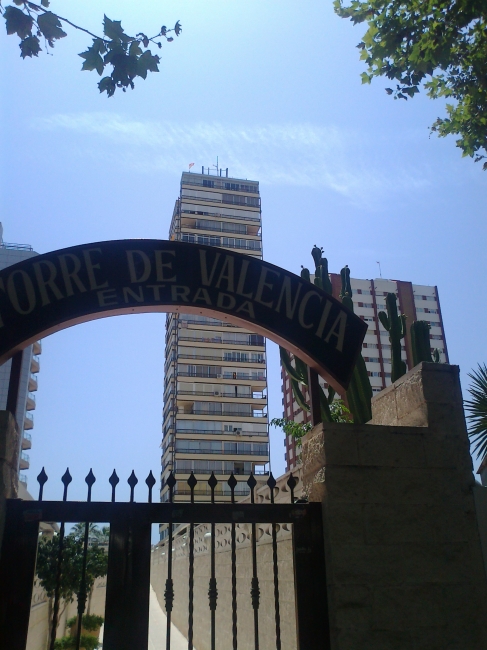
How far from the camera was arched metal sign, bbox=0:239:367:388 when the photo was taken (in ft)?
15.8

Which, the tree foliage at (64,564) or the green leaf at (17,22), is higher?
the green leaf at (17,22)

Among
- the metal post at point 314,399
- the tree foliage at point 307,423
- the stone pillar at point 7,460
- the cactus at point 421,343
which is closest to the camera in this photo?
the stone pillar at point 7,460

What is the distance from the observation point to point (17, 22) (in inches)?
184

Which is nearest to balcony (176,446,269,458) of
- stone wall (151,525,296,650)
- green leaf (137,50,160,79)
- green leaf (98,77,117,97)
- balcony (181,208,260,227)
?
balcony (181,208,260,227)

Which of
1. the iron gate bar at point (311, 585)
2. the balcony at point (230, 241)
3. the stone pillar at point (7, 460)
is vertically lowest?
the iron gate bar at point (311, 585)

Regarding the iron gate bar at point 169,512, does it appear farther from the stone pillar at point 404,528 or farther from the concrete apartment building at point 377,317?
the concrete apartment building at point 377,317

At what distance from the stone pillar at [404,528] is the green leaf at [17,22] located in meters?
4.21

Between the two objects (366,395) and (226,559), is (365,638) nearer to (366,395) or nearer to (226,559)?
(366,395)

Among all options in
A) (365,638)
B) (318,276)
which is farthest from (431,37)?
(365,638)

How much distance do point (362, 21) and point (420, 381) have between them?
21.7ft

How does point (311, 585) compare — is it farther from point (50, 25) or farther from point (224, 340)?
point (224, 340)

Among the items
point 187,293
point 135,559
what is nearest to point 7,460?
point 135,559

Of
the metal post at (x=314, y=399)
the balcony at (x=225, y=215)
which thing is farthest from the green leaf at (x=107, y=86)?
the balcony at (x=225, y=215)

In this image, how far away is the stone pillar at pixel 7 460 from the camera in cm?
411
